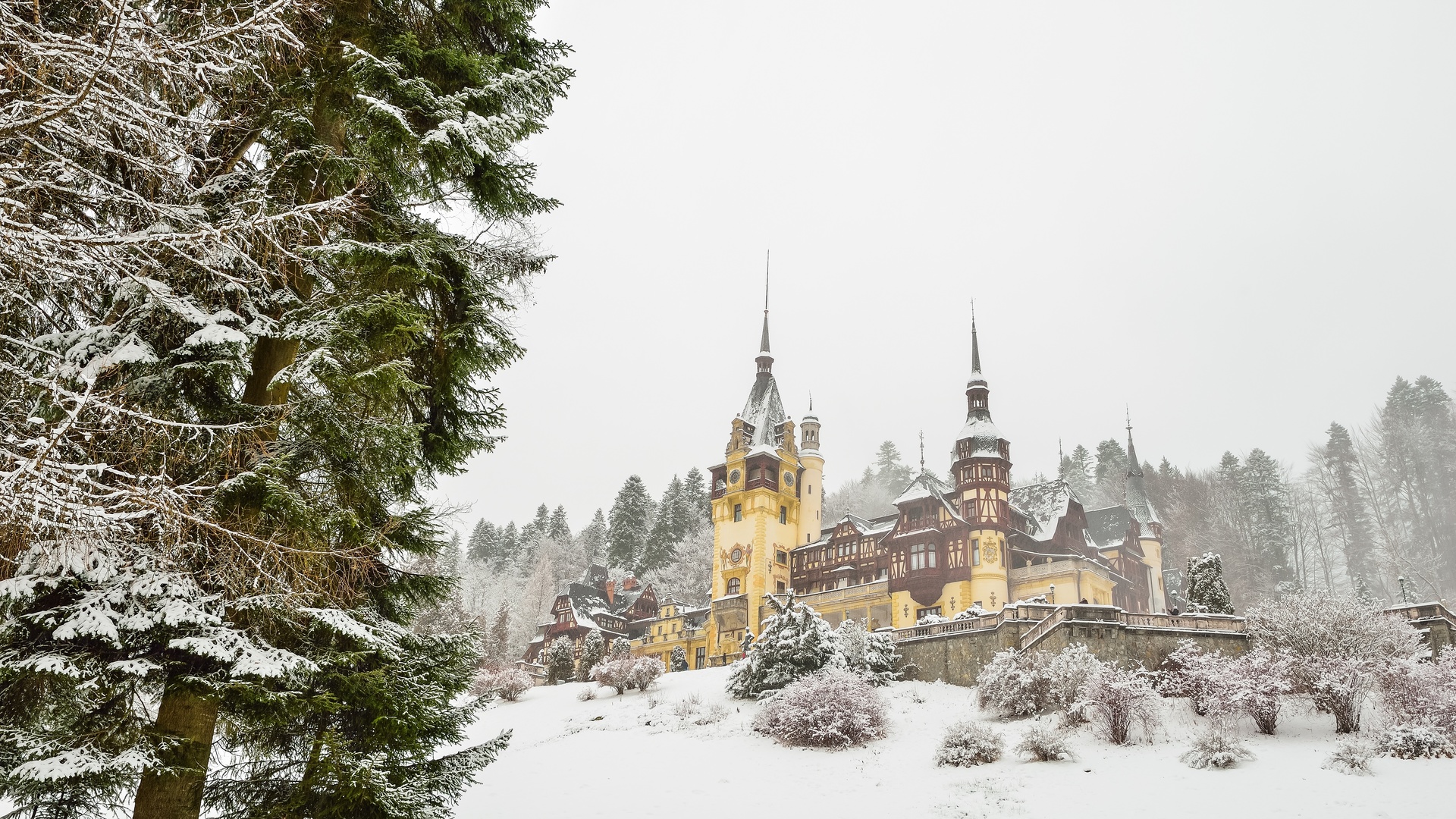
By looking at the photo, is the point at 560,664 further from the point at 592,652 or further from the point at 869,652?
the point at 869,652

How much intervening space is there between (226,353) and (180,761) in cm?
299

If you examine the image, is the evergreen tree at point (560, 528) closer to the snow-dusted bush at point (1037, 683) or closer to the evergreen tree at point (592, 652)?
the evergreen tree at point (592, 652)

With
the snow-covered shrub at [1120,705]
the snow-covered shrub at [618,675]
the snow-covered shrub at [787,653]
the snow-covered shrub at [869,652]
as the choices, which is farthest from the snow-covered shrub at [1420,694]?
the snow-covered shrub at [618,675]

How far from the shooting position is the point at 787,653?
30125 millimetres

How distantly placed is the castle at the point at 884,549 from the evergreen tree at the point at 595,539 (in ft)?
74.1

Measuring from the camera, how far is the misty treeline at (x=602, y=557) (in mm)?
67875

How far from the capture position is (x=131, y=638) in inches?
242

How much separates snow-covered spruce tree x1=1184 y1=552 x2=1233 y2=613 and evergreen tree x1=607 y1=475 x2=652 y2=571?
47534 mm

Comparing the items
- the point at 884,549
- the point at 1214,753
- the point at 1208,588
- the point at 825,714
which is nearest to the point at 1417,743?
the point at 1214,753

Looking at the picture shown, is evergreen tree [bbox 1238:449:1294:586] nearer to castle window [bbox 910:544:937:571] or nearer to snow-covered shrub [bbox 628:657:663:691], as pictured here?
castle window [bbox 910:544:937:571]

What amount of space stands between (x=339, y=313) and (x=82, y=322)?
5.86 feet

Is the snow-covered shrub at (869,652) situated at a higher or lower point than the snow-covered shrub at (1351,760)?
higher

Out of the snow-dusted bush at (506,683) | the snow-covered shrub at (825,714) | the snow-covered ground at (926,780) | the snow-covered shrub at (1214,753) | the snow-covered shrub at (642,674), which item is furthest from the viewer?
the snow-dusted bush at (506,683)

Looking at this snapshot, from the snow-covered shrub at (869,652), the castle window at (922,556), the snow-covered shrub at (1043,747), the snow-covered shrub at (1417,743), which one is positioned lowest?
the snow-covered shrub at (1043,747)
